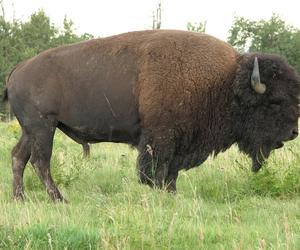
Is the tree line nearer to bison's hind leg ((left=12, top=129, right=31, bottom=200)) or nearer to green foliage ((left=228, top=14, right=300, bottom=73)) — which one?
green foliage ((left=228, top=14, right=300, bottom=73))

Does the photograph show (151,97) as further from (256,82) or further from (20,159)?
(20,159)

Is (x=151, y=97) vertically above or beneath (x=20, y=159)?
above

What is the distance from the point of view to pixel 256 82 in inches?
259

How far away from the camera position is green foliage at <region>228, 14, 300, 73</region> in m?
53.6

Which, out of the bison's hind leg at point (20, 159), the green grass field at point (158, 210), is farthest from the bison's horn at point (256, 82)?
the bison's hind leg at point (20, 159)

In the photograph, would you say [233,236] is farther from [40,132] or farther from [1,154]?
[1,154]

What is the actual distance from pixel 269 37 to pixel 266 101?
174 ft

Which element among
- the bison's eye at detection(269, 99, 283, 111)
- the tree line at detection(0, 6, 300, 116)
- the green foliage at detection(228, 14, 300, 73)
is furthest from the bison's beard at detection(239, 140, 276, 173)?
the green foliage at detection(228, 14, 300, 73)

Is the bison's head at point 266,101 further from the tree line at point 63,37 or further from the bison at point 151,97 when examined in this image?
the tree line at point 63,37

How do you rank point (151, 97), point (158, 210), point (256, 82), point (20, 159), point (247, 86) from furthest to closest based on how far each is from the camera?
point (20, 159), point (247, 86), point (256, 82), point (151, 97), point (158, 210)

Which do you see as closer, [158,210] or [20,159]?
[158,210]

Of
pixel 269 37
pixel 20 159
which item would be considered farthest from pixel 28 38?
pixel 20 159

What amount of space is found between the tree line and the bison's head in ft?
81.5

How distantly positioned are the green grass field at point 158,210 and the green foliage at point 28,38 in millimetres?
31469
